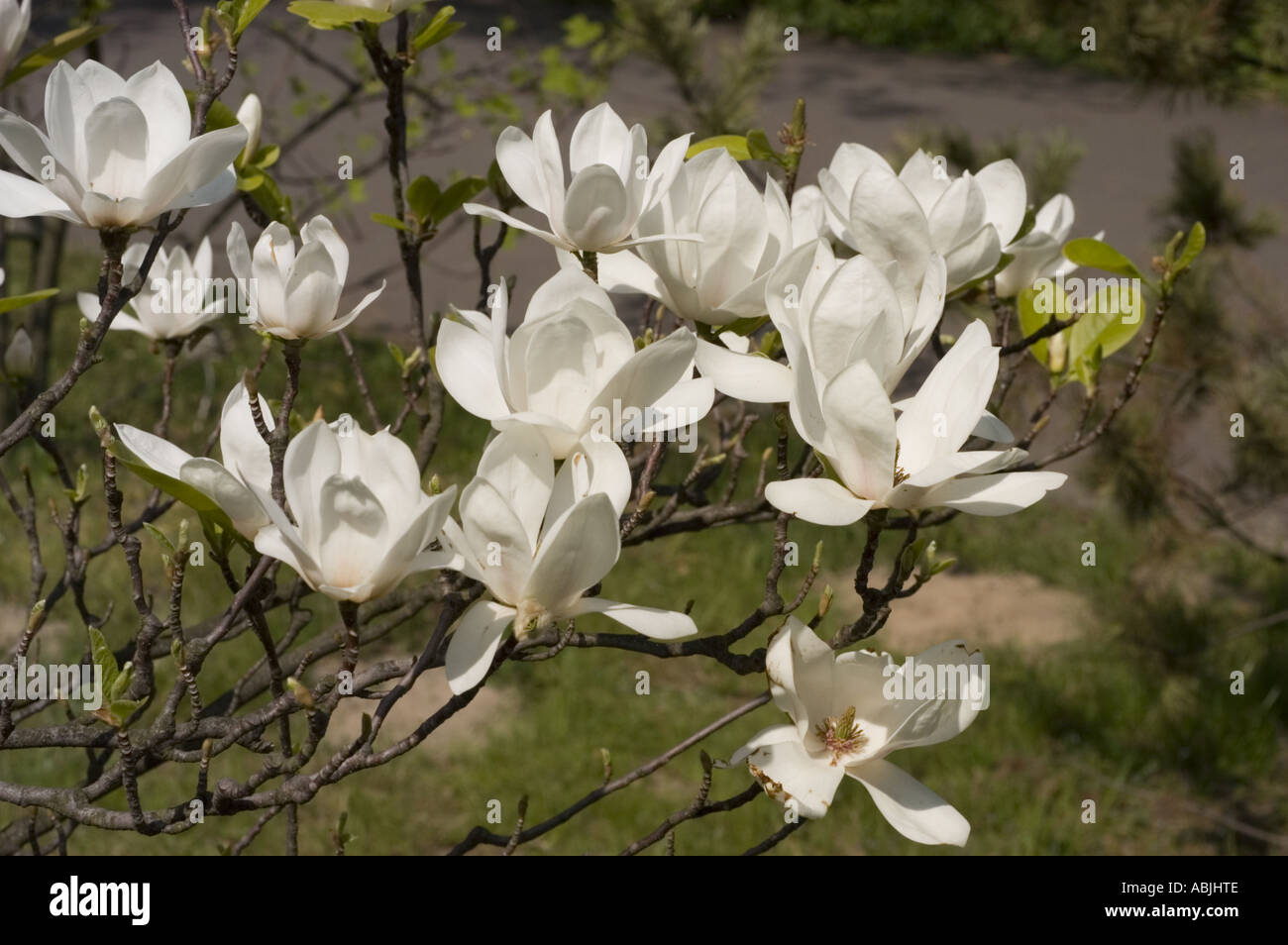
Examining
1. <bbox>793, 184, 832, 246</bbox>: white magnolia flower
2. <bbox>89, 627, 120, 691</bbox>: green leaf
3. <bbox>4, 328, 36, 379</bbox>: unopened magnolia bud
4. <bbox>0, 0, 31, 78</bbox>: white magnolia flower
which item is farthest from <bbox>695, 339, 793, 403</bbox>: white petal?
<bbox>4, 328, 36, 379</bbox>: unopened magnolia bud

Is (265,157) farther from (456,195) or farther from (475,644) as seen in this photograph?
(475,644)

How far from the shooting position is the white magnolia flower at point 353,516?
27.8 inches

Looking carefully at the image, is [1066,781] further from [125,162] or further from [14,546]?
[14,546]

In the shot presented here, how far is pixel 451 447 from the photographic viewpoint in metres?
4.07

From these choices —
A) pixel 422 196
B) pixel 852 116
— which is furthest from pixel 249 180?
pixel 852 116

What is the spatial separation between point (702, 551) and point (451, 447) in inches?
33.4

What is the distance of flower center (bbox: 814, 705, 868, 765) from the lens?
0.86m

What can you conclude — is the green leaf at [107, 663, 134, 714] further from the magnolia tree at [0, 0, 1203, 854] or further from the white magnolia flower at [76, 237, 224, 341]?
the white magnolia flower at [76, 237, 224, 341]

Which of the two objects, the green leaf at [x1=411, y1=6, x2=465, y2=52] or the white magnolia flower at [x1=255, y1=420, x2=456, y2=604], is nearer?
the white magnolia flower at [x1=255, y1=420, x2=456, y2=604]

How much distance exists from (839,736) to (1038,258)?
550 mm

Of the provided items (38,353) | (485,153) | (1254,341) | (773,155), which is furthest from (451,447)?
(485,153)

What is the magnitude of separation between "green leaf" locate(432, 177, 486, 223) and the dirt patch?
90.1 inches

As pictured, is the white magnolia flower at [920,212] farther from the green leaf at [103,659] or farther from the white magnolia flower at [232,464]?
the green leaf at [103,659]

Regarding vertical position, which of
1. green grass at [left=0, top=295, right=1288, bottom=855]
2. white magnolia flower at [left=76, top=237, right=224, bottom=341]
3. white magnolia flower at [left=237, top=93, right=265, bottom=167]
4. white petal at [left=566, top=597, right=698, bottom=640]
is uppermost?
white magnolia flower at [left=237, top=93, right=265, bottom=167]
